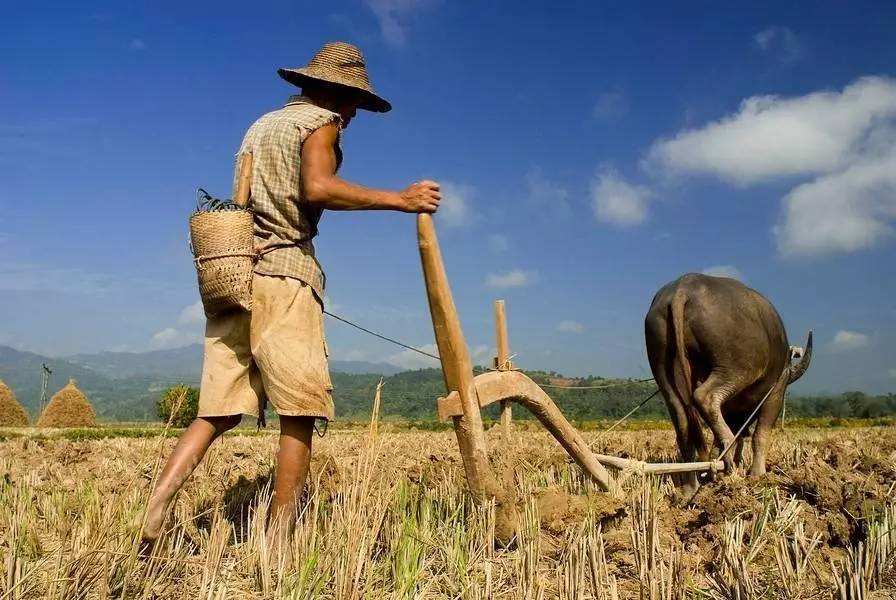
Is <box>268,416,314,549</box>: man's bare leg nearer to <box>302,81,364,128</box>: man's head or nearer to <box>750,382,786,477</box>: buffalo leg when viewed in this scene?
<box>302,81,364,128</box>: man's head

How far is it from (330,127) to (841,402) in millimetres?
34153

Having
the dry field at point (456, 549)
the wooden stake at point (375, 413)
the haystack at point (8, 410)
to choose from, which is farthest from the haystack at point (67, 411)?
the wooden stake at point (375, 413)

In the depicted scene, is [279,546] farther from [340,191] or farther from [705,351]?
[705,351]

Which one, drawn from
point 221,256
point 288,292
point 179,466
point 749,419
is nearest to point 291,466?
point 179,466

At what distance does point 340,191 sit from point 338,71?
2.23 ft

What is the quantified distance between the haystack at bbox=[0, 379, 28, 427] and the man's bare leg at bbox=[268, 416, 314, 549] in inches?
908

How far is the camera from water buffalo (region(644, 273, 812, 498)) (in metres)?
5.75

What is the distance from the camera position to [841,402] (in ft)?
104

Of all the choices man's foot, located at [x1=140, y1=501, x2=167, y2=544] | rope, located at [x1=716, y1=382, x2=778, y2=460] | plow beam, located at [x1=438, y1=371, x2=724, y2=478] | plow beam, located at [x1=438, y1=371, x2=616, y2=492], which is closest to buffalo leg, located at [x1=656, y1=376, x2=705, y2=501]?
rope, located at [x1=716, y1=382, x2=778, y2=460]

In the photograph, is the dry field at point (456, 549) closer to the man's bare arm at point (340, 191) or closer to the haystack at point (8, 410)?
the man's bare arm at point (340, 191)

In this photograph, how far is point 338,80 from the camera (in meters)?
3.27

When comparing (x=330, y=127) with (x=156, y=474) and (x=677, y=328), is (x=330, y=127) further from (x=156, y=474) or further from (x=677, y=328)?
(x=677, y=328)

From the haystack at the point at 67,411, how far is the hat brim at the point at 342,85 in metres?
22.4

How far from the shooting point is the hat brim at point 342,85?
328 cm
